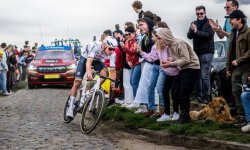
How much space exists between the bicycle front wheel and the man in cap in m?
2.48

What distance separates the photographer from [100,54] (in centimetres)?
1018

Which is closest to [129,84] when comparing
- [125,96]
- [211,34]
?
[125,96]

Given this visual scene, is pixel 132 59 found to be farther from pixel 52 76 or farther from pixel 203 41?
pixel 52 76

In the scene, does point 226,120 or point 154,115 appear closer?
point 226,120

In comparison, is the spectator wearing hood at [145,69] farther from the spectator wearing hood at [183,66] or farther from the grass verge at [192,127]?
the spectator wearing hood at [183,66]

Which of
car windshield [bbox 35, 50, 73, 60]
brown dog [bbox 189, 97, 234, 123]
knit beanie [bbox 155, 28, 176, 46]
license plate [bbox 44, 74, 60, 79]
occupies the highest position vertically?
knit beanie [bbox 155, 28, 176, 46]

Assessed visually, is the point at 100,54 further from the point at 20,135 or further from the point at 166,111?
the point at 20,135

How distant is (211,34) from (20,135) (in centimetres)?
475

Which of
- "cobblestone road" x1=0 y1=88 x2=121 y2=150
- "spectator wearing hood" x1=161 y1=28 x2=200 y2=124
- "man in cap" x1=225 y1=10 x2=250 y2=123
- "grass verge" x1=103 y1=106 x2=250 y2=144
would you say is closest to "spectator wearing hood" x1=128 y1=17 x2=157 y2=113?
"grass verge" x1=103 y1=106 x2=250 y2=144

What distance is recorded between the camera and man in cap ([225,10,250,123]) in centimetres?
870

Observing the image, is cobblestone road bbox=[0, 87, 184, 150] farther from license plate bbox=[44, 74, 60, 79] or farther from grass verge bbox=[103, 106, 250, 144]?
license plate bbox=[44, 74, 60, 79]

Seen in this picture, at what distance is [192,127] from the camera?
28.2ft

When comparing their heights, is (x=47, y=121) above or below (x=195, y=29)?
below

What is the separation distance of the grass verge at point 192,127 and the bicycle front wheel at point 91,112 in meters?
0.80
